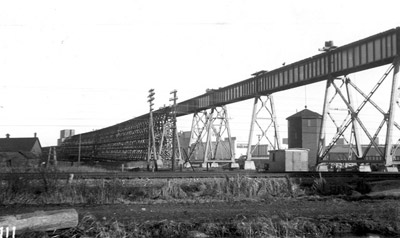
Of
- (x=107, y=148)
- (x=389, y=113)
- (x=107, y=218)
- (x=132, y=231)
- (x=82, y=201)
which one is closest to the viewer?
(x=132, y=231)

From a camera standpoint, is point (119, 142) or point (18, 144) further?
point (119, 142)

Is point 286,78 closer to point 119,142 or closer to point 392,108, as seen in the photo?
point 392,108

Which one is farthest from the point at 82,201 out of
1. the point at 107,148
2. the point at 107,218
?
the point at 107,148

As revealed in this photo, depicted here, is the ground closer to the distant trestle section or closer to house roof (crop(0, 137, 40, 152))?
the distant trestle section

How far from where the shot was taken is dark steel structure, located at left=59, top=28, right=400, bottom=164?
34156 mm

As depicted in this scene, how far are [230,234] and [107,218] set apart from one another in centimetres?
394

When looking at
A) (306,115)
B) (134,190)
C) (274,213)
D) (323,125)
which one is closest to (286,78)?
(323,125)

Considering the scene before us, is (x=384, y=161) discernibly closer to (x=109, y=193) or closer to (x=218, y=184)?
(x=218, y=184)

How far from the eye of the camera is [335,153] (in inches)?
3580

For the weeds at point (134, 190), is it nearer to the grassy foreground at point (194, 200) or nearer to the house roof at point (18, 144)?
the grassy foreground at point (194, 200)

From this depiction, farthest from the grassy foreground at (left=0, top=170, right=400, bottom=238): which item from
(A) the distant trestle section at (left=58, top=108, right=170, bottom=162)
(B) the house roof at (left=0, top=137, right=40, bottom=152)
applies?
(B) the house roof at (left=0, top=137, right=40, bottom=152)

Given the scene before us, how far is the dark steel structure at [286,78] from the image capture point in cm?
3416

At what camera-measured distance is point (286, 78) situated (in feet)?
151

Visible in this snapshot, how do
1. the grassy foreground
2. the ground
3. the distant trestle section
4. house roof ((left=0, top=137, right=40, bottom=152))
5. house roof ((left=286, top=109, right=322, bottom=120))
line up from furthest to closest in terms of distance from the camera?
house roof ((left=0, top=137, right=40, bottom=152))
house roof ((left=286, top=109, right=322, bottom=120))
the distant trestle section
the ground
the grassy foreground
